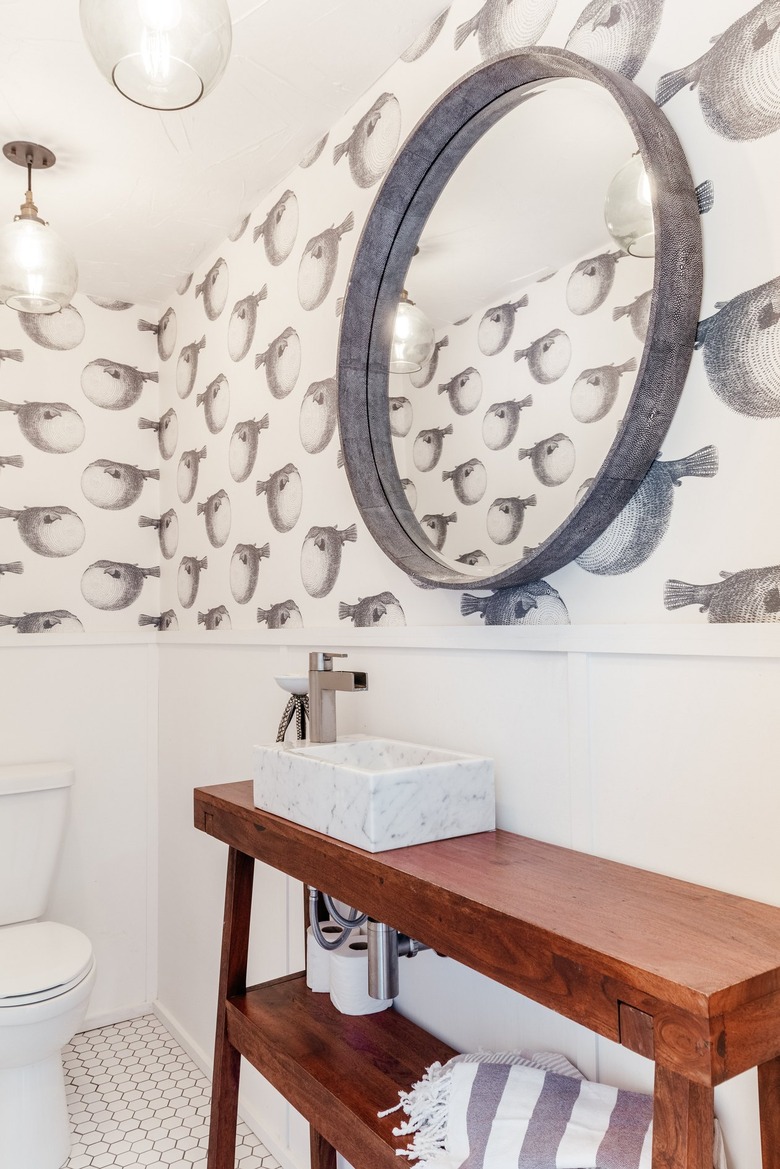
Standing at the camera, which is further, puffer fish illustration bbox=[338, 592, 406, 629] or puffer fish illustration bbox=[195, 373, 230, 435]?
puffer fish illustration bbox=[195, 373, 230, 435]

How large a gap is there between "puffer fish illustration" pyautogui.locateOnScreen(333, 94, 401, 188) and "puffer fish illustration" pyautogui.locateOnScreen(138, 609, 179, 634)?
1421 millimetres

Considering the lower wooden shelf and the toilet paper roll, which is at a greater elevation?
the toilet paper roll

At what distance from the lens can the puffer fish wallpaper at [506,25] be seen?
1.18 m

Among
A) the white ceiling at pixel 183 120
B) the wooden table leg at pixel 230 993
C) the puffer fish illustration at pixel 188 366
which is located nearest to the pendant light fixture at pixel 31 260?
the white ceiling at pixel 183 120

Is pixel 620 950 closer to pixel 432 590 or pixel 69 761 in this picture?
pixel 432 590

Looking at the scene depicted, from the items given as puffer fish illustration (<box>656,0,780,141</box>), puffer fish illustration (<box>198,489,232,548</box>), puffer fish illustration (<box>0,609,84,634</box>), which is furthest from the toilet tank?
puffer fish illustration (<box>656,0,780,141</box>)

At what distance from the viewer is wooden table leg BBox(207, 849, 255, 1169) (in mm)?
1477

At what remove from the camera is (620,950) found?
71cm

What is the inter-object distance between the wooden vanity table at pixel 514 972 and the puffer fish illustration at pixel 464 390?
65 centimetres

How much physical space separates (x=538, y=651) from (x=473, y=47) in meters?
0.99

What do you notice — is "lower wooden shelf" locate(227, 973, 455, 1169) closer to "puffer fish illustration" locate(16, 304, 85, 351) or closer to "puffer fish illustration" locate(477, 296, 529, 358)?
"puffer fish illustration" locate(477, 296, 529, 358)


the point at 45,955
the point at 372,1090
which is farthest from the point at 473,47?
the point at 45,955

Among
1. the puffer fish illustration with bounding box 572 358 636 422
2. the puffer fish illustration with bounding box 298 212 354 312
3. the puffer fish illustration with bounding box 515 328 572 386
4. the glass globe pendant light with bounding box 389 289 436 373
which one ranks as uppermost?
the puffer fish illustration with bounding box 298 212 354 312

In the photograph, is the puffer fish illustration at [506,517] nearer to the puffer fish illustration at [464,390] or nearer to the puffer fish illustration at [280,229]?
the puffer fish illustration at [464,390]
